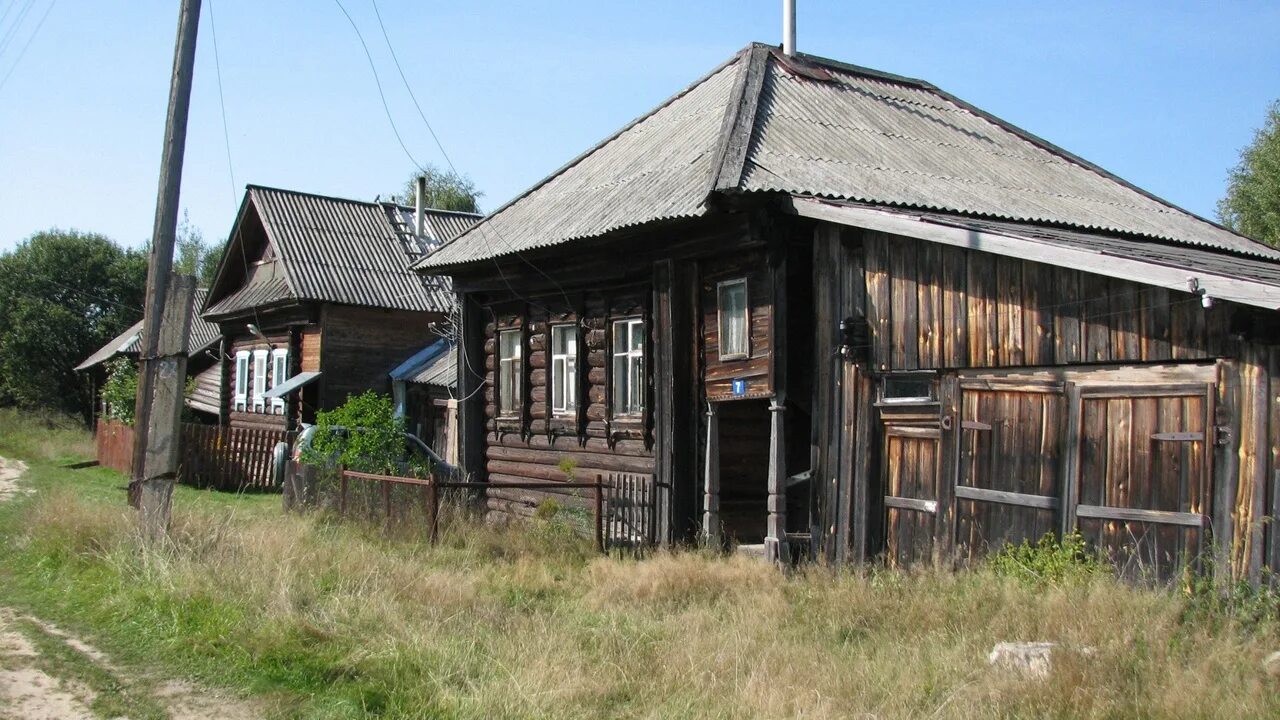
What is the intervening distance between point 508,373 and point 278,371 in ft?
37.2

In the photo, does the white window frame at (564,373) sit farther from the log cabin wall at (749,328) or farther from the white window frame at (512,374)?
the log cabin wall at (749,328)

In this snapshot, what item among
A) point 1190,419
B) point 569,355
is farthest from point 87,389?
point 1190,419

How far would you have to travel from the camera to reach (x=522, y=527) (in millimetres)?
13562

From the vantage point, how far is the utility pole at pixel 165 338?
10.9 m

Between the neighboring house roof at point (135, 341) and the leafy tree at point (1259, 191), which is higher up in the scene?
the leafy tree at point (1259, 191)

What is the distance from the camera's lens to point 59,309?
155 feet

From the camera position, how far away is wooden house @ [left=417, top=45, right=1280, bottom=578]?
328 inches

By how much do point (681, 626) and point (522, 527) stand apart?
17.5 ft

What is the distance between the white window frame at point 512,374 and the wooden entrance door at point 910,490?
6.94 metres

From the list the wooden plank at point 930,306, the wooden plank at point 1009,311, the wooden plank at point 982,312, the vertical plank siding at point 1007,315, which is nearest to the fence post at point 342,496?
the vertical plank siding at point 1007,315

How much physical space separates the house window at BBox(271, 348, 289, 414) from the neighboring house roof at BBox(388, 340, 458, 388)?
3.07 meters

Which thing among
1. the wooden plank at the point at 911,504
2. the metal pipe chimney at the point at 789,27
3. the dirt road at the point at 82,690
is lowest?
the dirt road at the point at 82,690

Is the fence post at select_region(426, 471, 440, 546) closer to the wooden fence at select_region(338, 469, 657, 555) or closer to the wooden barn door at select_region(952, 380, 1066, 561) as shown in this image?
the wooden fence at select_region(338, 469, 657, 555)

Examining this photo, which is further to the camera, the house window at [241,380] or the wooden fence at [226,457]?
the house window at [241,380]
